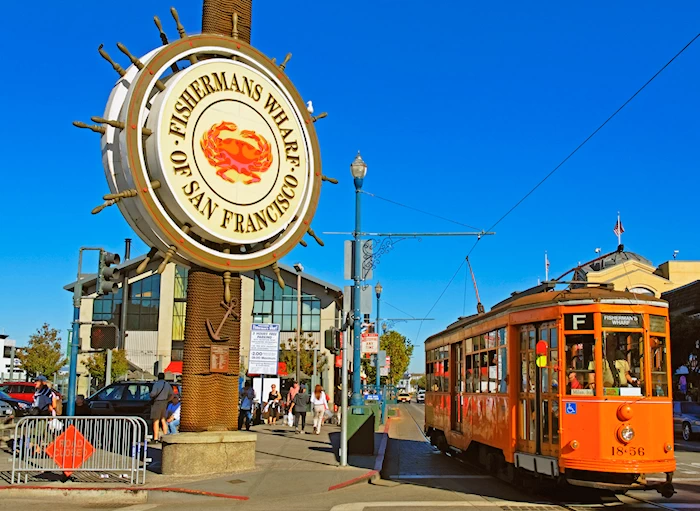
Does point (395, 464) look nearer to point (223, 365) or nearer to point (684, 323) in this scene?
point (223, 365)

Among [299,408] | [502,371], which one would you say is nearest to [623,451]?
[502,371]

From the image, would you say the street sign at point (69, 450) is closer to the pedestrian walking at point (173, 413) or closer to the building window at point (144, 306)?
the pedestrian walking at point (173, 413)

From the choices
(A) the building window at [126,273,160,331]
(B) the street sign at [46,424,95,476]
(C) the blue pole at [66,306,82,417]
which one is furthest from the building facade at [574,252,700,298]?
(B) the street sign at [46,424,95,476]

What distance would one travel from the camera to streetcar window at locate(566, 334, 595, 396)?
10.6m

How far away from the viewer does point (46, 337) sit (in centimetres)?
5191

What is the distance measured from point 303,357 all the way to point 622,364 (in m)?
42.0

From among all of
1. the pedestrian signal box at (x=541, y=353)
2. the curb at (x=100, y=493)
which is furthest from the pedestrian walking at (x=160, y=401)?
the pedestrian signal box at (x=541, y=353)

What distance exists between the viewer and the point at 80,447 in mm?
12172

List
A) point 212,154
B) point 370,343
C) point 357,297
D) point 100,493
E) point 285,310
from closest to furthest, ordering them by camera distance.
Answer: point 100,493, point 212,154, point 357,297, point 370,343, point 285,310

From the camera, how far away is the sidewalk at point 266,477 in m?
11.8

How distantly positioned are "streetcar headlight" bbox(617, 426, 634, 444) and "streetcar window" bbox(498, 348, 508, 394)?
7.56 ft

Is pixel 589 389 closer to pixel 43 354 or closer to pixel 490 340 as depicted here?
pixel 490 340

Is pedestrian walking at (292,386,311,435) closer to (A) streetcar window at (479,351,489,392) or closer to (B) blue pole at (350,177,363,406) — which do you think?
(B) blue pole at (350,177,363,406)

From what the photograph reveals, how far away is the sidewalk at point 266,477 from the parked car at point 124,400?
4.19 m
